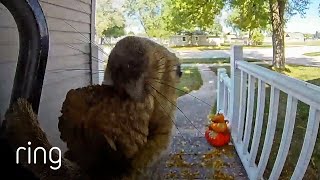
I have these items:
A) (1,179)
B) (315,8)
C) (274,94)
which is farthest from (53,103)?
(315,8)

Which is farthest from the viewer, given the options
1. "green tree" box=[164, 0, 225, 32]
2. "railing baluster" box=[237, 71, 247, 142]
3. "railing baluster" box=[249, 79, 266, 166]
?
"green tree" box=[164, 0, 225, 32]

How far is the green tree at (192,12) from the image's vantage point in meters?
8.00

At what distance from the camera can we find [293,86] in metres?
1.18

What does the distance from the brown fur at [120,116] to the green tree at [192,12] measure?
7625mm

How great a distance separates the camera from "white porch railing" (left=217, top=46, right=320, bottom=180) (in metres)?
1.08

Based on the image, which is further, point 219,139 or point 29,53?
point 219,139

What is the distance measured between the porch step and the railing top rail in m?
0.58

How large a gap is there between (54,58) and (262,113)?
1019mm

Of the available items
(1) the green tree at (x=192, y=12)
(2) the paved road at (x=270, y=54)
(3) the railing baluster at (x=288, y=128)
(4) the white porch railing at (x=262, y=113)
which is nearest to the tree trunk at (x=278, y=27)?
(2) the paved road at (x=270, y=54)

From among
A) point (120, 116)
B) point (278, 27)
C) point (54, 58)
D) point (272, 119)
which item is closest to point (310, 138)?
point (272, 119)

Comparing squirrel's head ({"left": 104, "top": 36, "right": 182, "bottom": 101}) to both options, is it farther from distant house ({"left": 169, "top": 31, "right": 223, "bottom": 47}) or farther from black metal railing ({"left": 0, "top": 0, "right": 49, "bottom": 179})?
distant house ({"left": 169, "top": 31, "right": 223, "bottom": 47})

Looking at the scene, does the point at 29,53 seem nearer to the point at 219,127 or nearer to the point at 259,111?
the point at 259,111

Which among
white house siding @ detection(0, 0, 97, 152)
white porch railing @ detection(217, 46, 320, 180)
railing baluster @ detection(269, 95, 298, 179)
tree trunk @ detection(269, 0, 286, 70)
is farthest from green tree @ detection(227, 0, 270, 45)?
railing baluster @ detection(269, 95, 298, 179)

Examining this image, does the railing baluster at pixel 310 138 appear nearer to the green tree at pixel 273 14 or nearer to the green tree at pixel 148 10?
the green tree at pixel 148 10
